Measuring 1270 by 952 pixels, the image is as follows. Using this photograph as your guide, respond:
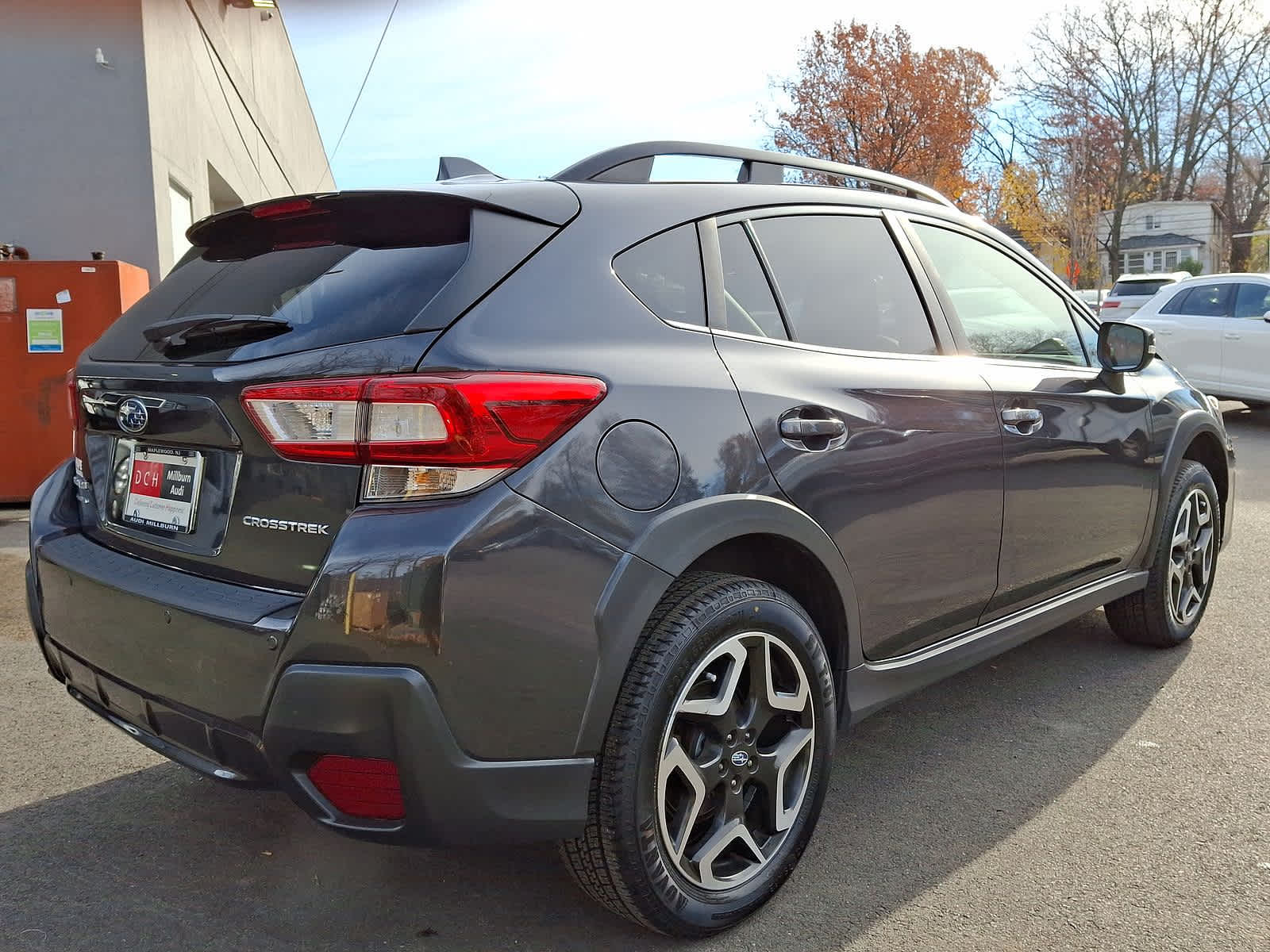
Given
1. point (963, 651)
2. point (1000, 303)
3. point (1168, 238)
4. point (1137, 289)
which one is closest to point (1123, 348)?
point (1000, 303)

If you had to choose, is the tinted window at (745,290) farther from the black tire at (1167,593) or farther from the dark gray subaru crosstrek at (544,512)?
the black tire at (1167,593)

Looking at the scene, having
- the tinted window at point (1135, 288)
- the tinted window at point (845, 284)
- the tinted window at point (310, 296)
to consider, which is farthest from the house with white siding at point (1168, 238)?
the tinted window at point (310, 296)

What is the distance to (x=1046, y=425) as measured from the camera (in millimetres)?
3350

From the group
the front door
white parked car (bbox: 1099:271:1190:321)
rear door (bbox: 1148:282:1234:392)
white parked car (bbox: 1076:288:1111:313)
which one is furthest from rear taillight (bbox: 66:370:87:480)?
white parked car (bbox: 1099:271:1190:321)

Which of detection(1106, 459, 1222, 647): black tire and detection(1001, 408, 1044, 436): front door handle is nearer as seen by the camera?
detection(1001, 408, 1044, 436): front door handle

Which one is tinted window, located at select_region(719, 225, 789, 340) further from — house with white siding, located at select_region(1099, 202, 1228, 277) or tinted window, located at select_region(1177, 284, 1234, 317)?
Result: house with white siding, located at select_region(1099, 202, 1228, 277)

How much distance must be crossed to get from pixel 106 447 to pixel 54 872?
103 centimetres

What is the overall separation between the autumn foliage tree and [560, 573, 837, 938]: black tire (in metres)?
37.5

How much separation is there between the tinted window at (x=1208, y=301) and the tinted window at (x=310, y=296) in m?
11.7

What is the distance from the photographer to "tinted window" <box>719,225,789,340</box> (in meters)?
2.60

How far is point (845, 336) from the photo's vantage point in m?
2.87

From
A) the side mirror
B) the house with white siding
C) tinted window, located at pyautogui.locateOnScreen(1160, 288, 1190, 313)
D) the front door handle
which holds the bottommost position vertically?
the front door handle

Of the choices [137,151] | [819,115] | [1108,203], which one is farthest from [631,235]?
[1108,203]

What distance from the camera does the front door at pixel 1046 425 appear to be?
10.7ft
